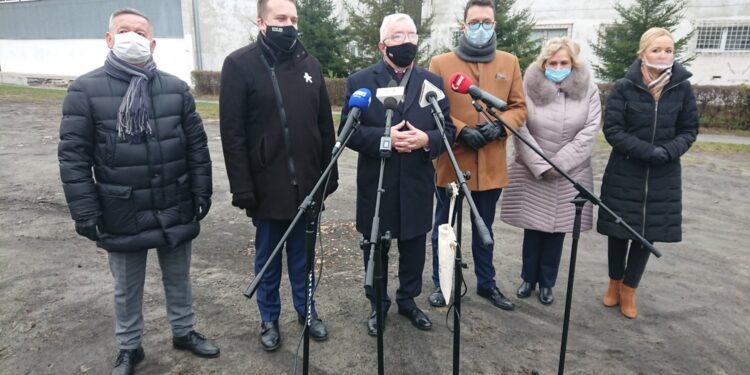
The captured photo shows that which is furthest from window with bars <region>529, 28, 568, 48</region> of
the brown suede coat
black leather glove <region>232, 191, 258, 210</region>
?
black leather glove <region>232, 191, 258, 210</region>

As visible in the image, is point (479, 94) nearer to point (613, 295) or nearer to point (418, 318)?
point (418, 318)

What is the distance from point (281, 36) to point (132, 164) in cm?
118

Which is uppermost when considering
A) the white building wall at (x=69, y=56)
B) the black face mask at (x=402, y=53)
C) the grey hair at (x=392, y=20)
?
the white building wall at (x=69, y=56)

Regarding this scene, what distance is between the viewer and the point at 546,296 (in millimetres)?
4125

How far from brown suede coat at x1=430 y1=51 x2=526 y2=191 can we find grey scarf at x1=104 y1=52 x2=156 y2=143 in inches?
81.1

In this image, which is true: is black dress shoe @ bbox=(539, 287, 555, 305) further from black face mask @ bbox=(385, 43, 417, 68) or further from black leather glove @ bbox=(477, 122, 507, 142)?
black face mask @ bbox=(385, 43, 417, 68)

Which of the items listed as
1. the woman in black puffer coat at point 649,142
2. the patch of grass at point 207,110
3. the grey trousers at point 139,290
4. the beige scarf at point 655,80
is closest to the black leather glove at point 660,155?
the woman in black puffer coat at point 649,142

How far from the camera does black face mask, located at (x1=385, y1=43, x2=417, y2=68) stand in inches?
130

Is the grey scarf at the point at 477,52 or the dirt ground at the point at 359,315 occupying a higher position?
the grey scarf at the point at 477,52

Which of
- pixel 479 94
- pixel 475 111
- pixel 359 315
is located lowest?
pixel 359 315

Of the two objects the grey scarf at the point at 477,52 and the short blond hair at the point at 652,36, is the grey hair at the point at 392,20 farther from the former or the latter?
the short blond hair at the point at 652,36

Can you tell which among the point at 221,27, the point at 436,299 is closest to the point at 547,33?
the point at 221,27

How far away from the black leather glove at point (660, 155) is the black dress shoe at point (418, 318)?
201 centimetres

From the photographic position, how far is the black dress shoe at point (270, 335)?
3.37m
